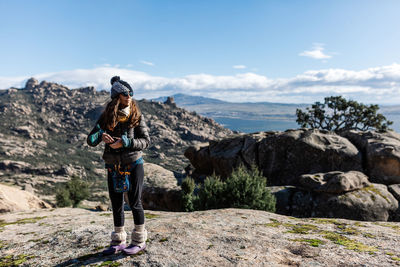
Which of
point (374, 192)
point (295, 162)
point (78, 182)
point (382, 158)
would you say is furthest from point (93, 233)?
point (78, 182)

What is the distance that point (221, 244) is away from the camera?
6211 mm

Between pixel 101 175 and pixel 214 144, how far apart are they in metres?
161

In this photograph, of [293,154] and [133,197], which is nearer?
[133,197]

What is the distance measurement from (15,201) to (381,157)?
3234 cm

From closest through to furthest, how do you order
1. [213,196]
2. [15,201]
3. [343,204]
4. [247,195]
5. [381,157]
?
[247,195] < [213,196] < [343,204] < [15,201] < [381,157]

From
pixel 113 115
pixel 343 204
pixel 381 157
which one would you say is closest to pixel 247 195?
pixel 343 204

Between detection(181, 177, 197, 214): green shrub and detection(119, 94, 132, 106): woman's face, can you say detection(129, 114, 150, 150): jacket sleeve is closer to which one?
detection(119, 94, 132, 106): woman's face

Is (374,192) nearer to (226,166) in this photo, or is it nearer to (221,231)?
(221,231)

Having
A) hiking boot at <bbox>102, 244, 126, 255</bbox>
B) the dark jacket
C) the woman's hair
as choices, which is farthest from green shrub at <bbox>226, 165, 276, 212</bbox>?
the woman's hair

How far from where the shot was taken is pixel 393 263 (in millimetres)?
5129

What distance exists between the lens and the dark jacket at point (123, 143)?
5629mm

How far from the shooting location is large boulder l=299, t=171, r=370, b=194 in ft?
59.2

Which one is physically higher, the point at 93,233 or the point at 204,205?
the point at 93,233

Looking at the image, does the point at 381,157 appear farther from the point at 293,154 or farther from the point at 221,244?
the point at 221,244
